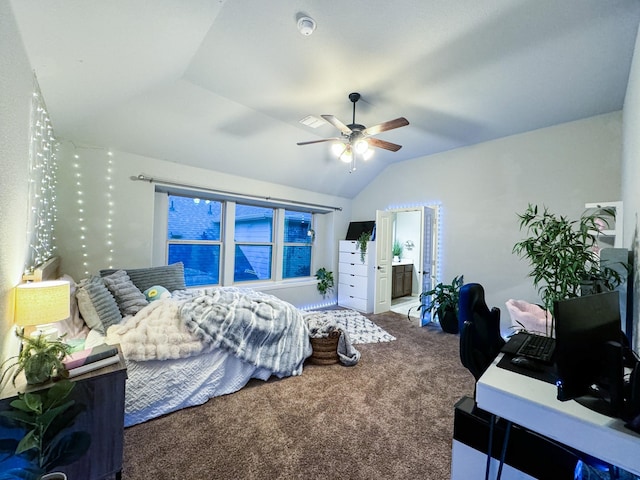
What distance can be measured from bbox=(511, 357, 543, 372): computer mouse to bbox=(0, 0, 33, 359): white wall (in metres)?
2.43

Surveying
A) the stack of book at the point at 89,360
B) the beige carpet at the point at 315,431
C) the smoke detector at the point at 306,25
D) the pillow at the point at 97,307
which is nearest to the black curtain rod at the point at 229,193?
the pillow at the point at 97,307

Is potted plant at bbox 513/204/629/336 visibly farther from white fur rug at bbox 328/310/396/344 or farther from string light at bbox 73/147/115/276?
string light at bbox 73/147/115/276

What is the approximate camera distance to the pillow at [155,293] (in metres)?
2.77

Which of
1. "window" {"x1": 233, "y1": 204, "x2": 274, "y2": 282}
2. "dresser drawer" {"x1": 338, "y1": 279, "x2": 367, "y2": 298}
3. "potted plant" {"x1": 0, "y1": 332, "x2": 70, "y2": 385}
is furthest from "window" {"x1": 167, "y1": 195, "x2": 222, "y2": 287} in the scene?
"potted plant" {"x1": 0, "y1": 332, "x2": 70, "y2": 385}

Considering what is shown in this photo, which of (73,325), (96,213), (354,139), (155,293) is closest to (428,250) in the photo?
(354,139)

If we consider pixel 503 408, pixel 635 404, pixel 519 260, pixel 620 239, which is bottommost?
pixel 503 408

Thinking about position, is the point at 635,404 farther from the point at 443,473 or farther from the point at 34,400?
the point at 34,400

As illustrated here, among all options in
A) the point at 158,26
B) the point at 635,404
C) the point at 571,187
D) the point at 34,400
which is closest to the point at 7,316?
the point at 34,400

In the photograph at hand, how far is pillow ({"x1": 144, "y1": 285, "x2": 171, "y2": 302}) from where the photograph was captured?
2770 millimetres

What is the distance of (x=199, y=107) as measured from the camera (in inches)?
116

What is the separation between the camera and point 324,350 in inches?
108

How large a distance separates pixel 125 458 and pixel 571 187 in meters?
4.99

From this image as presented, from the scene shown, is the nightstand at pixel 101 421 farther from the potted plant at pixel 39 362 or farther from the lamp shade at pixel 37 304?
the lamp shade at pixel 37 304

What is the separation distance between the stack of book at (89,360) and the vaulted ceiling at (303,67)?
5.65 feet
